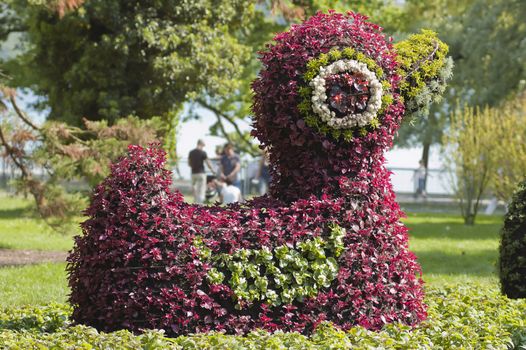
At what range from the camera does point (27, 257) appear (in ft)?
42.1

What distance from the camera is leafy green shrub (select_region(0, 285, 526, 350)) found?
493 cm

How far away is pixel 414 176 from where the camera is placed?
33.8 m

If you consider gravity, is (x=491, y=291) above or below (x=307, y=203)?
below

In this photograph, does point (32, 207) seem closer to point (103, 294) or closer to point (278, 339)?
point (103, 294)

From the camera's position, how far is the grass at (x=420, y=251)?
925cm

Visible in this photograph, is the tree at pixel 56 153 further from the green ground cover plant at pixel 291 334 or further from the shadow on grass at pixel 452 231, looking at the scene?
the shadow on grass at pixel 452 231

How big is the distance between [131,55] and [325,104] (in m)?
12.6

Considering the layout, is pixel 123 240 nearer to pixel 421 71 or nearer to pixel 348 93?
pixel 348 93

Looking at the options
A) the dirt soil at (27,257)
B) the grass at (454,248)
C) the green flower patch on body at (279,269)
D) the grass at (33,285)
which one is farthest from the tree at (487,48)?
the green flower patch on body at (279,269)

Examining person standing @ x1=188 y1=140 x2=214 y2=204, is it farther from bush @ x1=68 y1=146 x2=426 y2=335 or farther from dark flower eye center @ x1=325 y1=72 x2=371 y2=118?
dark flower eye center @ x1=325 y1=72 x2=371 y2=118

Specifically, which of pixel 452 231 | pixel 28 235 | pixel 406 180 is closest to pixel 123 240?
pixel 28 235

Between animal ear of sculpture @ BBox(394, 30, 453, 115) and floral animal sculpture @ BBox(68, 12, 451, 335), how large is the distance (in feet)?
0.07

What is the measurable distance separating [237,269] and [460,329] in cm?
176

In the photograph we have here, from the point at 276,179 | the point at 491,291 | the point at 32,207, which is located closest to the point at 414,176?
the point at 32,207
